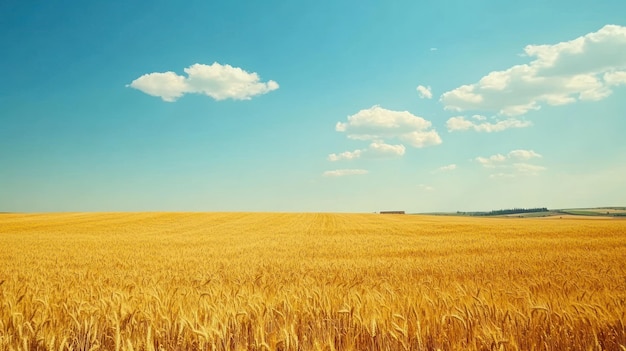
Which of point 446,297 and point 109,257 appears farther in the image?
point 109,257

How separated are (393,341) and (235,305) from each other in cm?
178

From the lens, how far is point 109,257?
13.1 metres

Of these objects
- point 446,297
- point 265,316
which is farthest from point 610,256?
point 265,316

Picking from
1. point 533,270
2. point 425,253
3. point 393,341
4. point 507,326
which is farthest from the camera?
point 425,253

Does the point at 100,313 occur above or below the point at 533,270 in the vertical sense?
above

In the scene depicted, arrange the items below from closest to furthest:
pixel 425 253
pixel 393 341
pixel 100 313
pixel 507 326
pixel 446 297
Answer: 1. pixel 393 341
2. pixel 507 326
3. pixel 100 313
4. pixel 446 297
5. pixel 425 253

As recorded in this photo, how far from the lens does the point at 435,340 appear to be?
3076 mm

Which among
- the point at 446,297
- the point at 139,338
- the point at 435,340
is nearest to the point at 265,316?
the point at 139,338

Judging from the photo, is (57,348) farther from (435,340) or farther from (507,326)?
(507,326)

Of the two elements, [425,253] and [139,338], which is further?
[425,253]

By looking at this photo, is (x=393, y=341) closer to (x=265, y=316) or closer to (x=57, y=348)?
(x=265, y=316)

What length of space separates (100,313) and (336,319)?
2462 mm

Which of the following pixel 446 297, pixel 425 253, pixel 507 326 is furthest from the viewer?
pixel 425 253

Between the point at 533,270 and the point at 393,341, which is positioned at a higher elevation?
the point at 393,341
